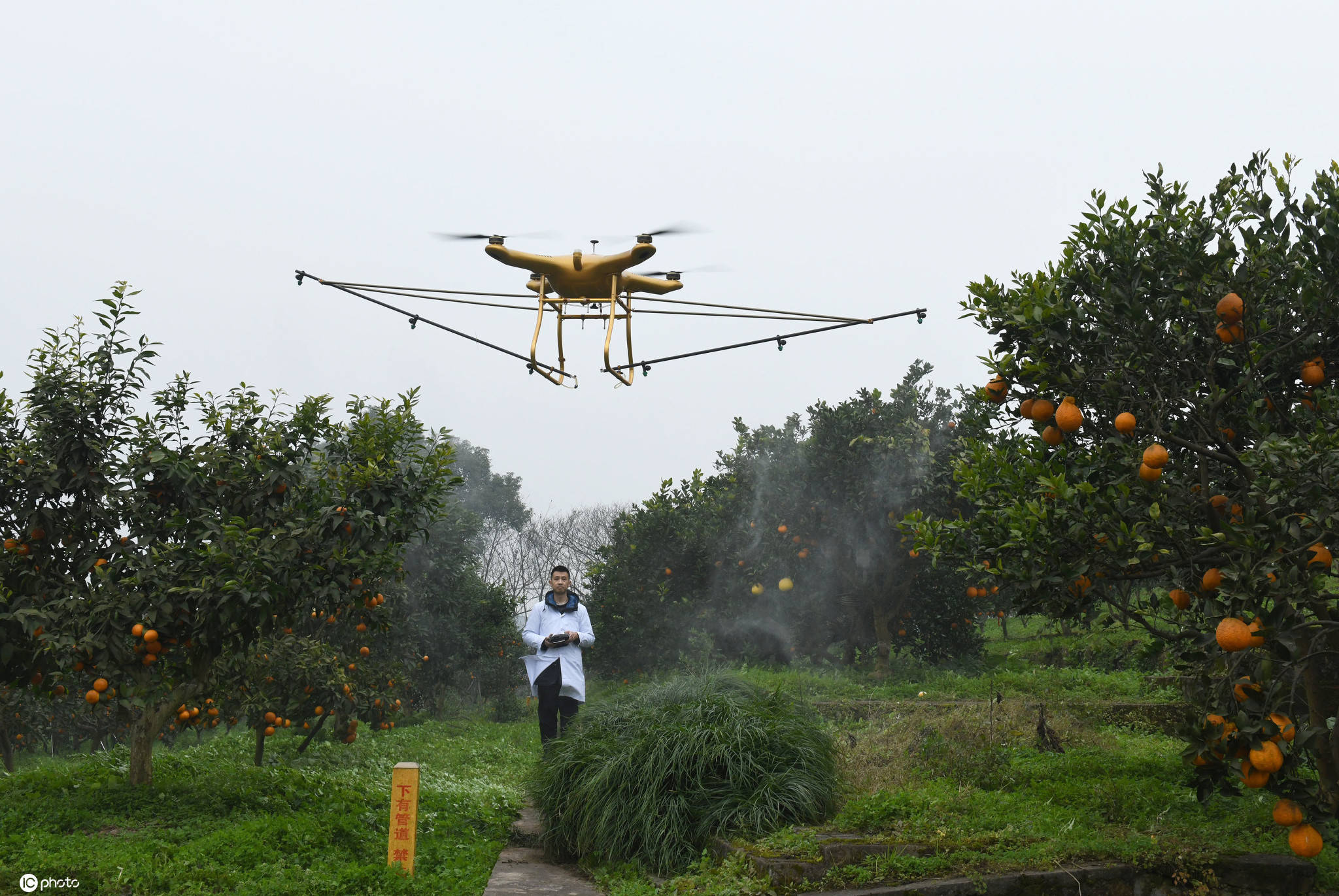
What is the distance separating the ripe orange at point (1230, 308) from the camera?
14.5 ft

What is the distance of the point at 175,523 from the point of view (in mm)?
5887

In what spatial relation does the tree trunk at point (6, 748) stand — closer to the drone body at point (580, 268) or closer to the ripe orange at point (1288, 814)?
the drone body at point (580, 268)

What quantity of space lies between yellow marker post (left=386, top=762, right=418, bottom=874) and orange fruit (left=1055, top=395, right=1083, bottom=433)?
3.57 m

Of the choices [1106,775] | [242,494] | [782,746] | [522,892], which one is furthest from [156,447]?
[1106,775]

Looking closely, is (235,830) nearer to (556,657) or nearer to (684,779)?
(684,779)

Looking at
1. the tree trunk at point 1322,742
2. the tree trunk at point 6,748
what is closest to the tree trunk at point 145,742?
the tree trunk at point 1322,742

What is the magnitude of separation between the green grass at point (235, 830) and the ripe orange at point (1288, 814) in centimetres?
372

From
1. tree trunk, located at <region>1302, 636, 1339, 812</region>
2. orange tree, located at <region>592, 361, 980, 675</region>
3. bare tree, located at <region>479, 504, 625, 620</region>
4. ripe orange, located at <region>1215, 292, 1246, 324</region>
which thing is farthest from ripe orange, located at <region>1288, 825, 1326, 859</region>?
bare tree, located at <region>479, 504, 625, 620</region>

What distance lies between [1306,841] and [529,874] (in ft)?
12.4

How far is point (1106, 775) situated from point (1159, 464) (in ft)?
7.90

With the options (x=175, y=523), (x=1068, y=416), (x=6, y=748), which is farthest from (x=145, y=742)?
(x=6, y=748)

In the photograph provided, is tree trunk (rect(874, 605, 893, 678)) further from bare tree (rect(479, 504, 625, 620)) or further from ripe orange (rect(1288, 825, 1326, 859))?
bare tree (rect(479, 504, 625, 620))

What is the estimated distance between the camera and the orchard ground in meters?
4.39

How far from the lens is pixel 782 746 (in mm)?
5633
